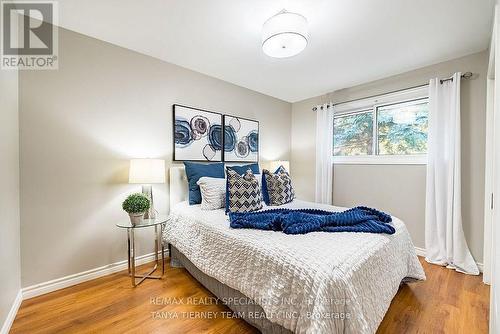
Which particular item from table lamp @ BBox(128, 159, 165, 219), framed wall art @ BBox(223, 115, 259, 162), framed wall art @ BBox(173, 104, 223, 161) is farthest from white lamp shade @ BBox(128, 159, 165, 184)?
framed wall art @ BBox(223, 115, 259, 162)

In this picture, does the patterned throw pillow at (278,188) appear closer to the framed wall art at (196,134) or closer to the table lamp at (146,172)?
the framed wall art at (196,134)

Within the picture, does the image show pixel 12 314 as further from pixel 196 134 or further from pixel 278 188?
pixel 278 188

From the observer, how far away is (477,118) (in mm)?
2400

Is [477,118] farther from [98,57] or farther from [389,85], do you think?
[98,57]

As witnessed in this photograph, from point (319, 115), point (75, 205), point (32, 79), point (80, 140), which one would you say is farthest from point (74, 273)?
point (319, 115)

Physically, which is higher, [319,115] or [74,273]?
[319,115]

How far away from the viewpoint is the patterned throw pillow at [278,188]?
8.74 feet

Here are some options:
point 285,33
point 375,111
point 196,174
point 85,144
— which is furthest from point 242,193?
point 375,111

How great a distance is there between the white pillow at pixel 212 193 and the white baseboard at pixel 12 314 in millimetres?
1551

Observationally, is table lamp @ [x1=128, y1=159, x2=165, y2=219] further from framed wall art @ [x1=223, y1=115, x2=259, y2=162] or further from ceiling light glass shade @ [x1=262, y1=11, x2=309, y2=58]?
ceiling light glass shade @ [x1=262, y1=11, x2=309, y2=58]

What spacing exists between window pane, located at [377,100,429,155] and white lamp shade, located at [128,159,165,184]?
3044mm

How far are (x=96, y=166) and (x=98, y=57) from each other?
3.63ft

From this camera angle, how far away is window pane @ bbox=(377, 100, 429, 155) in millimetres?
2854

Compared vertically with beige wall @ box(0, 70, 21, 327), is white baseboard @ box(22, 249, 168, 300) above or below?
below
